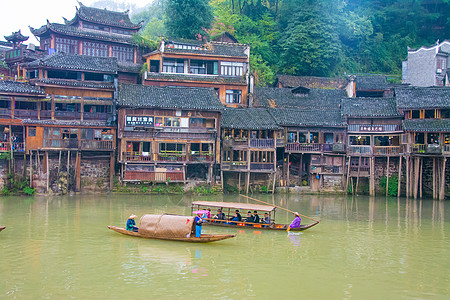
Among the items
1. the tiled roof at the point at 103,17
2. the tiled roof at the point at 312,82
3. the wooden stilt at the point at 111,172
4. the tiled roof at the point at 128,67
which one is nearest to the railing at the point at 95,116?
the wooden stilt at the point at 111,172

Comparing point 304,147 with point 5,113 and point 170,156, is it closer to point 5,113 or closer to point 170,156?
point 170,156

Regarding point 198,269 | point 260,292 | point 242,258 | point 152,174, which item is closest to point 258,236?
point 242,258

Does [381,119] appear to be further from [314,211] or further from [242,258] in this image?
[242,258]

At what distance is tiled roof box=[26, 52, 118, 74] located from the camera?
123ft

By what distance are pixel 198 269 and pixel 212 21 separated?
38.0 meters

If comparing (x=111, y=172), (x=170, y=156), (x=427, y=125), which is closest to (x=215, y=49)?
(x=170, y=156)

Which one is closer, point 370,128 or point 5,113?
point 5,113

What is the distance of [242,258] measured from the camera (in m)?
19.1

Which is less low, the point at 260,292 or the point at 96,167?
the point at 96,167

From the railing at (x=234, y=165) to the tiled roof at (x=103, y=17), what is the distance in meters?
18.7

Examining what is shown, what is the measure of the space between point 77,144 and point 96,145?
55.6 inches

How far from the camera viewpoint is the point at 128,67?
44125 mm

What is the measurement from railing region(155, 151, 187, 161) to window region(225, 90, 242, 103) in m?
9.32

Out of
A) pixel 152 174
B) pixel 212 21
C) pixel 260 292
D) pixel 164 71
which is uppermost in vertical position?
pixel 212 21
